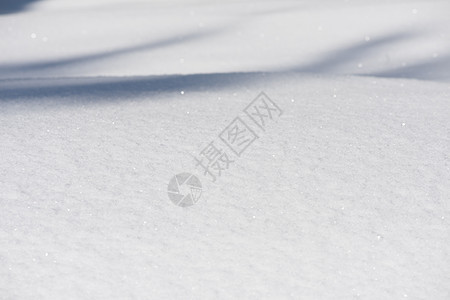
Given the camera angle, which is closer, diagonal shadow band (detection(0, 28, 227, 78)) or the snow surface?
the snow surface

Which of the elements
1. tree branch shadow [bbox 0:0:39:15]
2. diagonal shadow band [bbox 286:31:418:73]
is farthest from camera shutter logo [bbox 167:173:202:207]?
tree branch shadow [bbox 0:0:39:15]

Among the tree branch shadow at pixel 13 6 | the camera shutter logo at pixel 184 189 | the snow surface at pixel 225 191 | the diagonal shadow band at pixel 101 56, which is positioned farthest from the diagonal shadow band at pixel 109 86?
the tree branch shadow at pixel 13 6

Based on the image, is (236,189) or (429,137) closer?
(236,189)

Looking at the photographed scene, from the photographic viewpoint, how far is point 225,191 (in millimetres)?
1138

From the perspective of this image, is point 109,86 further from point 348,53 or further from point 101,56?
point 348,53

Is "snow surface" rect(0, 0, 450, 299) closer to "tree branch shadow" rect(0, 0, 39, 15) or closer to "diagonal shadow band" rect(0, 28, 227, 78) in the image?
"diagonal shadow band" rect(0, 28, 227, 78)

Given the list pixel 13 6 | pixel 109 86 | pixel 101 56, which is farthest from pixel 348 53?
pixel 13 6

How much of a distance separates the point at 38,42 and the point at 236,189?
204 centimetres

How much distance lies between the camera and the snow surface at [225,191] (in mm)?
915

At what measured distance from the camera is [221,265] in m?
0.94

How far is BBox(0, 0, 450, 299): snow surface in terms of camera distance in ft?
3.00

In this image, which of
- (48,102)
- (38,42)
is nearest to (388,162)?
(48,102)

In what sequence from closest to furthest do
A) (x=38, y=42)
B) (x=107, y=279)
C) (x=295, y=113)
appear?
(x=107, y=279) < (x=295, y=113) < (x=38, y=42)

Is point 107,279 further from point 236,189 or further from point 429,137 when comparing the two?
point 429,137
